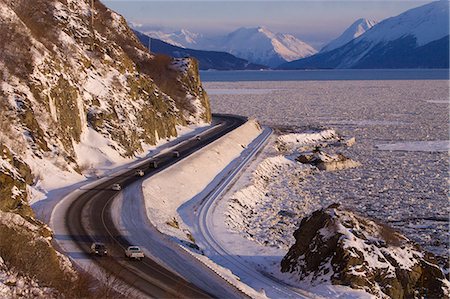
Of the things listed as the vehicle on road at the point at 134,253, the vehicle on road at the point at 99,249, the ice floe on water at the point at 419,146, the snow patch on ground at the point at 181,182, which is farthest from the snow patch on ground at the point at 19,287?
the ice floe on water at the point at 419,146

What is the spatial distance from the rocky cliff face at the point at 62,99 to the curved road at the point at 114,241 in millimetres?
3408

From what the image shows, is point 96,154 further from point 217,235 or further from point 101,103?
point 217,235

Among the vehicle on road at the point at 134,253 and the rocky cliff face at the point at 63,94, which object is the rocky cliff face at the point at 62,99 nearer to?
the rocky cliff face at the point at 63,94

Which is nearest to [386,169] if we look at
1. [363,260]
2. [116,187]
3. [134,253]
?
[116,187]

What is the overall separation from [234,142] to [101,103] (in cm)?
2188

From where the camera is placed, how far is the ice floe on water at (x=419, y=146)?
77438 millimetres

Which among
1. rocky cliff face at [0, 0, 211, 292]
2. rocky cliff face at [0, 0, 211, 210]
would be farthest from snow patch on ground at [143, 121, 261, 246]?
rocky cliff face at [0, 0, 211, 210]

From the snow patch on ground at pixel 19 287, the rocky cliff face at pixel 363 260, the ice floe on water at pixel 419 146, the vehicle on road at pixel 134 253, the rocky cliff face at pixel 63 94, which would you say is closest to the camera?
the snow patch on ground at pixel 19 287

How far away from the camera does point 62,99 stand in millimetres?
Result: 56438

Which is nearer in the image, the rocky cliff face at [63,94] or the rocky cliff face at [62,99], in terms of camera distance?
the rocky cliff face at [62,99]

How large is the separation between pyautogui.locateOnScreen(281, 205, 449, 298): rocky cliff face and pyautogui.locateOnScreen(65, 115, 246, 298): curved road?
703 centimetres

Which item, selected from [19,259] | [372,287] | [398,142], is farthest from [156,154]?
[19,259]

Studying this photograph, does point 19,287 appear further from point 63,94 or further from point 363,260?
point 63,94

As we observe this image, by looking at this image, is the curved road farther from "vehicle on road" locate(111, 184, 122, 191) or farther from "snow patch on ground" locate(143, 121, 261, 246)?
"snow patch on ground" locate(143, 121, 261, 246)
